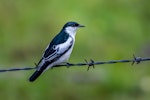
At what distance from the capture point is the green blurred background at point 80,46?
1702 cm

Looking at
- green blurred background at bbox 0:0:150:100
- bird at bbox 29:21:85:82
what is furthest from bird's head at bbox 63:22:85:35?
green blurred background at bbox 0:0:150:100

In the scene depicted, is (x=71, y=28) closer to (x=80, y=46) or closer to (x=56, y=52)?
(x=56, y=52)

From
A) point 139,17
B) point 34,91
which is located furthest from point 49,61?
point 139,17

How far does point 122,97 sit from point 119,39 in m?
1.52

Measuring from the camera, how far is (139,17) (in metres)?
18.0

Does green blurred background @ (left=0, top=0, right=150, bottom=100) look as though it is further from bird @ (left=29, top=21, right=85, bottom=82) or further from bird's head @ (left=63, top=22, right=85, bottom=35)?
bird @ (left=29, top=21, right=85, bottom=82)

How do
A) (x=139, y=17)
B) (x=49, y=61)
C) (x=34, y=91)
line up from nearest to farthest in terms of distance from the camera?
(x=49, y=61), (x=34, y=91), (x=139, y=17)


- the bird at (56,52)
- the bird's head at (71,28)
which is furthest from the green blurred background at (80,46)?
the bird at (56,52)

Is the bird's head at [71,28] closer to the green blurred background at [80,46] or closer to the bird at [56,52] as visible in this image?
the bird at [56,52]

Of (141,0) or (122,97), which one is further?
(141,0)

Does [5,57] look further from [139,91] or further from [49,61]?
[49,61]

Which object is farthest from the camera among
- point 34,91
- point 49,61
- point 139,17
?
point 139,17

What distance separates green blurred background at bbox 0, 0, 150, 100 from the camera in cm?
1702

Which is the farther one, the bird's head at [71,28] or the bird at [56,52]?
the bird's head at [71,28]
